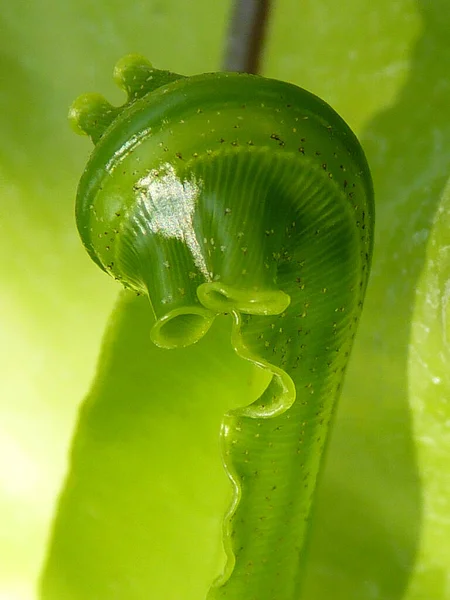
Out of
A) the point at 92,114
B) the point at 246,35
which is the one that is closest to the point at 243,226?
the point at 92,114

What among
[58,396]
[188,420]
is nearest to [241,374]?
[188,420]

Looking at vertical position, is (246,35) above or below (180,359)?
above

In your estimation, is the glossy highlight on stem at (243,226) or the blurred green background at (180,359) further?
the blurred green background at (180,359)

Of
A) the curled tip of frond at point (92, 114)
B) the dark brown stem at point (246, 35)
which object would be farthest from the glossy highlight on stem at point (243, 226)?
the dark brown stem at point (246, 35)

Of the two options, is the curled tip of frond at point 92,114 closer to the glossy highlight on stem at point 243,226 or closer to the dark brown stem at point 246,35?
the glossy highlight on stem at point 243,226

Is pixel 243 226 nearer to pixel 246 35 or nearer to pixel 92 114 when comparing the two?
pixel 92 114

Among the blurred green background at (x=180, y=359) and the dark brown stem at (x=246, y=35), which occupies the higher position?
the dark brown stem at (x=246, y=35)

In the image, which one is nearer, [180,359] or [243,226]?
[243,226]
